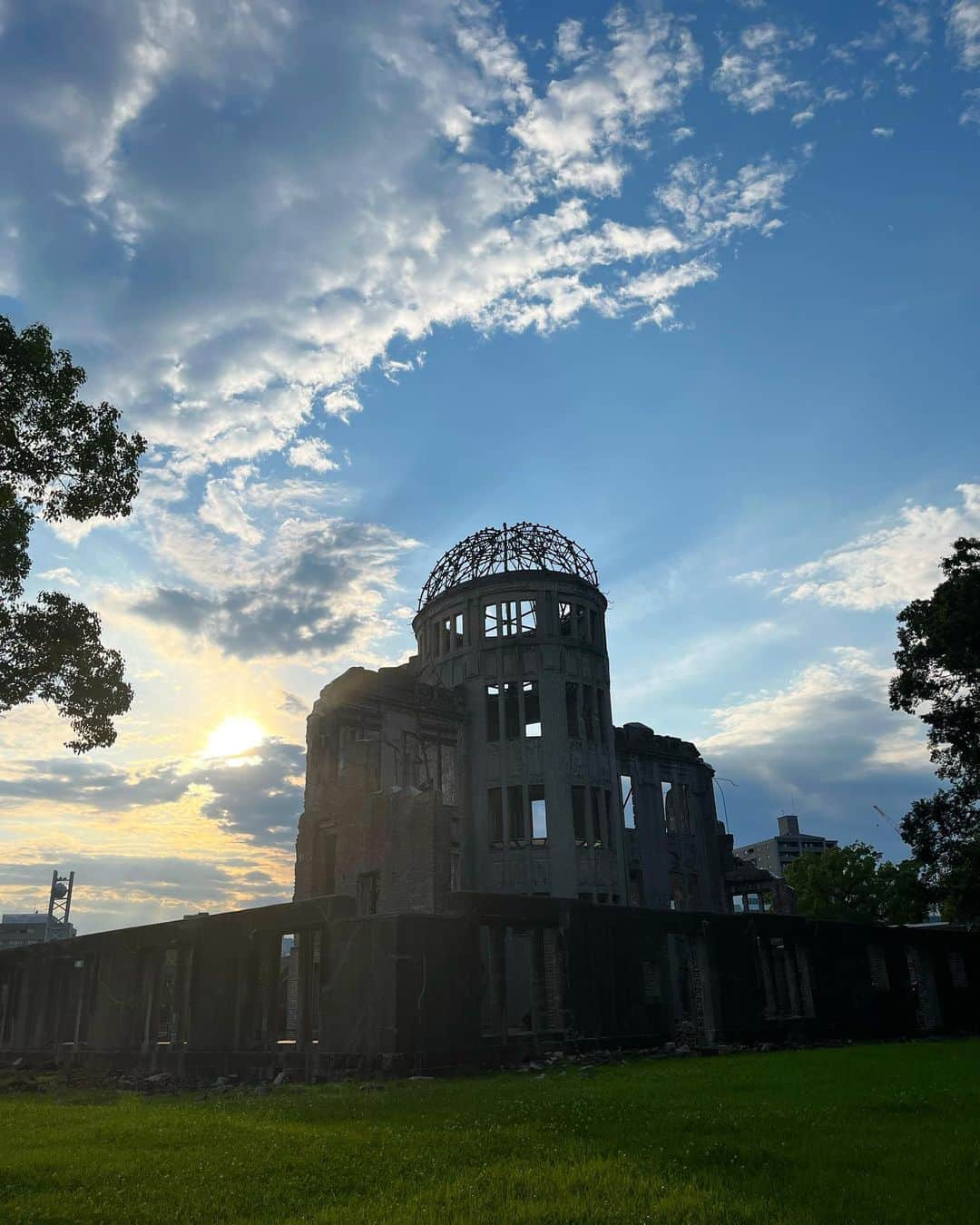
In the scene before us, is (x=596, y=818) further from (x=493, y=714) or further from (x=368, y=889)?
(x=368, y=889)

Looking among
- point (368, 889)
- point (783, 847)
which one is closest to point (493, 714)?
point (368, 889)

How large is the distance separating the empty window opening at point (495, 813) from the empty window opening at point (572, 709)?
384 cm

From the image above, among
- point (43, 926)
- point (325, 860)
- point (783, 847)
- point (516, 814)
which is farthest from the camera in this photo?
point (783, 847)

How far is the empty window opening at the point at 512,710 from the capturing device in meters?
38.8

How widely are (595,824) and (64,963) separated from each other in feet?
67.4

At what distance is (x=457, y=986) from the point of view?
76.1 feet

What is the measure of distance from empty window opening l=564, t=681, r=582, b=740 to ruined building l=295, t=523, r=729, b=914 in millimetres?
77

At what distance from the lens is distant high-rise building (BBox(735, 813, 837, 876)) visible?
169500mm

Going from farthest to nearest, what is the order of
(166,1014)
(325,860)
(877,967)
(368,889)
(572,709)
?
1. (572,709)
2. (166,1014)
3. (877,967)
4. (325,860)
5. (368,889)

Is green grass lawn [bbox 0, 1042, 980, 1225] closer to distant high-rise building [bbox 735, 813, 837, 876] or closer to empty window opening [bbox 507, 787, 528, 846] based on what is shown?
empty window opening [bbox 507, 787, 528, 846]

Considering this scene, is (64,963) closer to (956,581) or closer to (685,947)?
(685,947)

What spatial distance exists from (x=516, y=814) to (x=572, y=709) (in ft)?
16.5

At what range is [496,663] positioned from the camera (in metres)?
39.6

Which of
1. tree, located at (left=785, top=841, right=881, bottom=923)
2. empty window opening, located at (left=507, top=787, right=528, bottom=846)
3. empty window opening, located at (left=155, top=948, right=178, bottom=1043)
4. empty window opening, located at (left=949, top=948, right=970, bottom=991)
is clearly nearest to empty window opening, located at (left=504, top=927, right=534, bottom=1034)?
empty window opening, located at (left=507, top=787, right=528, bottom=846)
